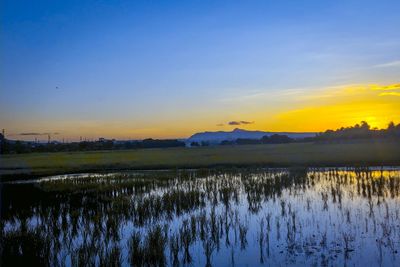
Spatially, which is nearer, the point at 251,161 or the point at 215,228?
the point at 215,228

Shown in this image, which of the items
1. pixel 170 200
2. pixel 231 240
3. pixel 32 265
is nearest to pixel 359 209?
pixel 231 240

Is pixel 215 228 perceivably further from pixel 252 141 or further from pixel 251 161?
pixel 252 141

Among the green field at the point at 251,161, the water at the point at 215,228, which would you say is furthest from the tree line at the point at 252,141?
the water at the point at 215,228

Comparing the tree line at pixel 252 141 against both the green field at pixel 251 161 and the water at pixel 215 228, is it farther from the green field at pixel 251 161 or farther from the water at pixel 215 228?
the water at pixel 215 228

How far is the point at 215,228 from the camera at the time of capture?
46.4 feet

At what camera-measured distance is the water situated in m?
11.2

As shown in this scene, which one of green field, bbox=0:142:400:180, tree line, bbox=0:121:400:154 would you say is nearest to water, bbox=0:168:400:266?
green field, bbox=0:142:400:180

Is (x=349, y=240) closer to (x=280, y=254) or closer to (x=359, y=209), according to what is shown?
(x=280, y=254)

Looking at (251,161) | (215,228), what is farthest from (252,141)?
(215,228)

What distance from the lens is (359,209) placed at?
17.2m

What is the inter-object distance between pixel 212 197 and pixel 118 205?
573cm

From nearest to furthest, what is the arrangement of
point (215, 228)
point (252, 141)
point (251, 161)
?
point (215, 228)
point (251, 161)
point (252, 141)

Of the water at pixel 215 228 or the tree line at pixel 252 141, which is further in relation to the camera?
the tree line at pixel 252 141

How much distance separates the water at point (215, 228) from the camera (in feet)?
36.7
